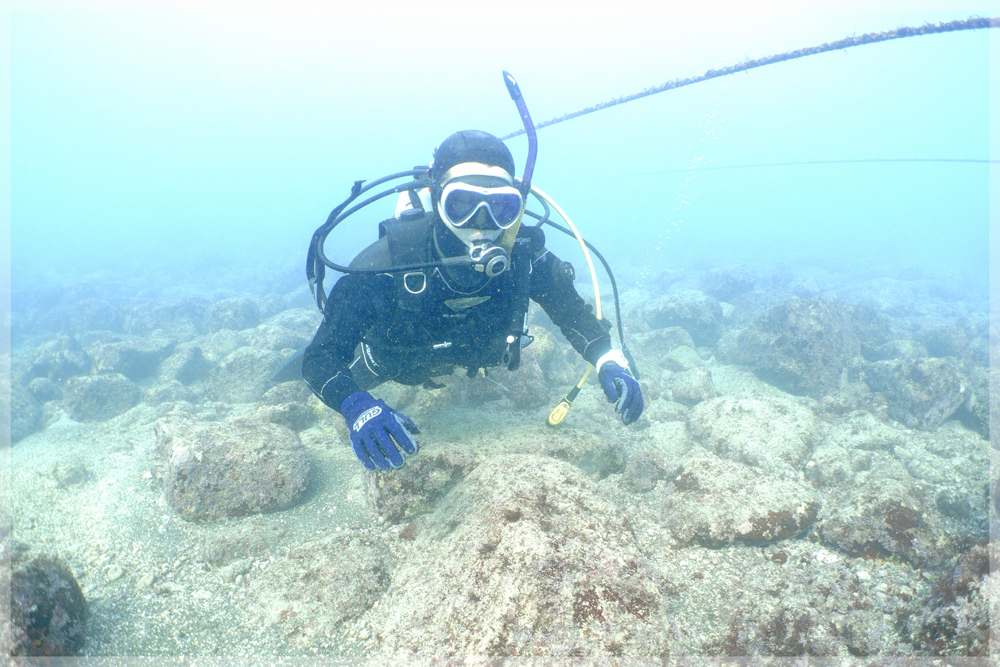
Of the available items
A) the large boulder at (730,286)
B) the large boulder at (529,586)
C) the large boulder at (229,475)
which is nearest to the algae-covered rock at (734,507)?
the large boulder at (529,586)

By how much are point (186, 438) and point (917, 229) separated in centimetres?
8677

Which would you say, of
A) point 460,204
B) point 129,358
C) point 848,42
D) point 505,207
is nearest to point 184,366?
point 129,358

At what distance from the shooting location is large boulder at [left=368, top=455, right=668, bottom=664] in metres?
1.71

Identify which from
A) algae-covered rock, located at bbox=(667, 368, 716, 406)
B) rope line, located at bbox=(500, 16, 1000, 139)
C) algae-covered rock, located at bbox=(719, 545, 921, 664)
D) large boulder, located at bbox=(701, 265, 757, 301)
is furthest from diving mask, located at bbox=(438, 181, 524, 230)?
large boulder, located at bbox=(701, 265, 757, 301)

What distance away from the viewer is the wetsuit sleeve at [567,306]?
12.0ft

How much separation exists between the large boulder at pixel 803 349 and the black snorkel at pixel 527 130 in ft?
20.3

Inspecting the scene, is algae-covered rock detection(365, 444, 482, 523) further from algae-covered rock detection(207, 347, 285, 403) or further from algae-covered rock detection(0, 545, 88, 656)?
algae-covered rock detection(207, 347, 285, 403)

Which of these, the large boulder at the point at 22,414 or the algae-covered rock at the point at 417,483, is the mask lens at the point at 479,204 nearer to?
the algae-covered rock at the point at 417,483

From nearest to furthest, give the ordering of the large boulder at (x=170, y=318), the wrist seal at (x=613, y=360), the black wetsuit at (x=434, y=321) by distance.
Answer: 1. the black wetsuit at (x=434, y=321)
2. the wrist seal at (x=613, y=360)
3. the large boulder at (x=170, y=318)

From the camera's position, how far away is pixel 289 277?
2314 cm

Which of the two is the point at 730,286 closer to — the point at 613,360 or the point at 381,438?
the point at 613,360

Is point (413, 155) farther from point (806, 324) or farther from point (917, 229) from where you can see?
point (806, 324)

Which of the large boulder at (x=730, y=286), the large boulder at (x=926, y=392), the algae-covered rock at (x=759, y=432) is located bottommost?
the large boulder at (x=730, y=286)

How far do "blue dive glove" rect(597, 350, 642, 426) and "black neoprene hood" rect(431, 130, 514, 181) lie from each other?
185 cm
